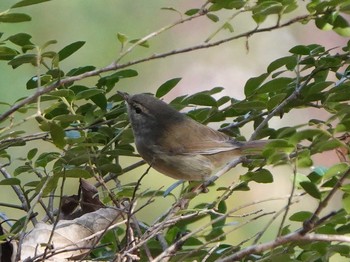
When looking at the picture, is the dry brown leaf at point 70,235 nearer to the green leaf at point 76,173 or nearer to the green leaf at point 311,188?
the green leaf at point 76,173

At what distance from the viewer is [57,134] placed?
168 cm

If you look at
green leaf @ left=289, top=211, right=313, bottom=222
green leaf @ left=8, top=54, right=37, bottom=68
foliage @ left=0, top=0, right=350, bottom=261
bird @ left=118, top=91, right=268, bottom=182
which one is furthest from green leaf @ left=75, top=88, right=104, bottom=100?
bird @ left=118, top=91, right=268, bottom=182

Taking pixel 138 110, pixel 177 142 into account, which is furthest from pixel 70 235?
pixel 177 142

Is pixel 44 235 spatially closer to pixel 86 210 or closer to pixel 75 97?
pixel 86 210

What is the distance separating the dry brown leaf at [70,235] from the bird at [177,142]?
3.32ft

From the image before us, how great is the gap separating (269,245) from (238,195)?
3130mm

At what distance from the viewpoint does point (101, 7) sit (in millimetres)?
5367

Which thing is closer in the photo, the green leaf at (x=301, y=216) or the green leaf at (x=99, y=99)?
the green leaf at (x=301, y=216)

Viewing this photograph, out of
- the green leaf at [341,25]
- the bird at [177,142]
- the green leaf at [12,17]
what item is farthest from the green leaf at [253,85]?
the bird at [177,142]

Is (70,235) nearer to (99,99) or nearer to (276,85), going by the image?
(99,99)

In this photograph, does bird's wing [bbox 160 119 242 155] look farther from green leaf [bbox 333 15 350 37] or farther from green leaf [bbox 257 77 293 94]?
green leaf [bbox 333 15 350 37]

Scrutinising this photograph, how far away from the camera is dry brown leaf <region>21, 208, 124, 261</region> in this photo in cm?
170

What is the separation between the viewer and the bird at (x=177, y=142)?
293cm

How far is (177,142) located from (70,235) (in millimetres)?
1470
